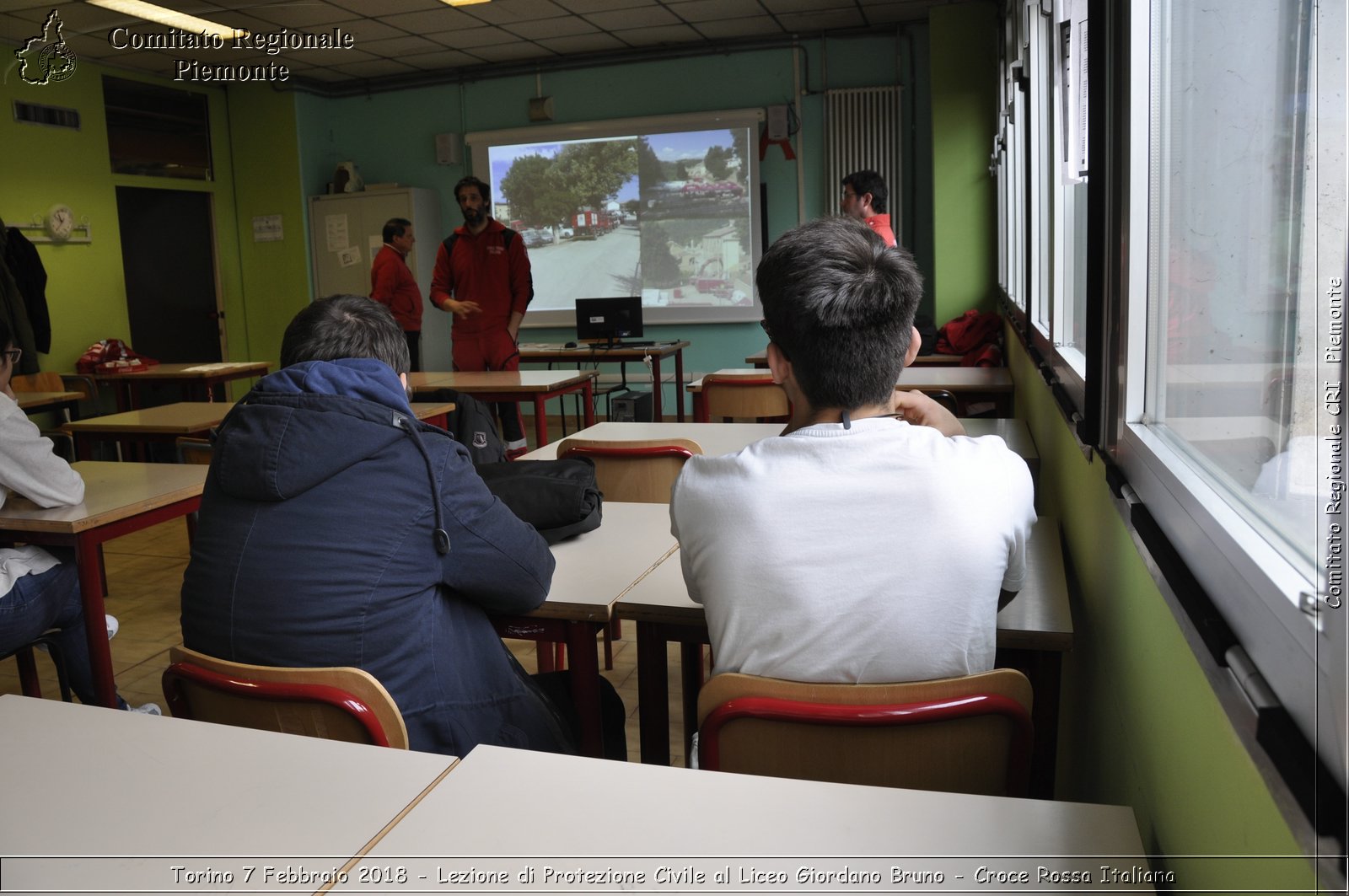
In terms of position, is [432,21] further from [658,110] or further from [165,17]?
[658,110]

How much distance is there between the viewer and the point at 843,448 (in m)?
1.18

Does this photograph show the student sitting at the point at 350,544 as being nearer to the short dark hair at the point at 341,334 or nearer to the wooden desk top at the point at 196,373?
the short dark hair at the point at 341,334

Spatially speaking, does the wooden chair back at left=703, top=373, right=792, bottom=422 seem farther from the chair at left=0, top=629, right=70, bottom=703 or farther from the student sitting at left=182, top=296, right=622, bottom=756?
the student sitting at left=182, top=296, right=622, bottom=756

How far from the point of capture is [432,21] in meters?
6.90

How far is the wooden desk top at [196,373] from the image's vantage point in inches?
249

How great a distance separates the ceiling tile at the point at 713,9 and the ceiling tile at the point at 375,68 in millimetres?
2619

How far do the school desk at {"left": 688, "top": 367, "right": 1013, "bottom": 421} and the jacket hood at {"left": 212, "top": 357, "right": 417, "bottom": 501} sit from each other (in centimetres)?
285

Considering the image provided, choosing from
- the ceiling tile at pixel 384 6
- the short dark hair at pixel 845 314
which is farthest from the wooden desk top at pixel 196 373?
the short dark hair at pixel 845 314

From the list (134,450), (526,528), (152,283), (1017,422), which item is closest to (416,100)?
(152,283)

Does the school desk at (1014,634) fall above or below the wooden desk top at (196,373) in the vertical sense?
below

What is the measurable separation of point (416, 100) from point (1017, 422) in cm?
703

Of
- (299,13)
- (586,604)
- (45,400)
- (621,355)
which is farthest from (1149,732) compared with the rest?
(299,13)

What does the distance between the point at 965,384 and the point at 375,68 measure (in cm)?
621

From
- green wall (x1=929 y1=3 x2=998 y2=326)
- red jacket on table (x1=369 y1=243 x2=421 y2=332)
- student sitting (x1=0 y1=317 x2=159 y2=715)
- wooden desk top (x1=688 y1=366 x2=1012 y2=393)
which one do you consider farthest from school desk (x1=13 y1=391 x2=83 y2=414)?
green wall (x1=929 y1=3 x2=998 y2=326)
